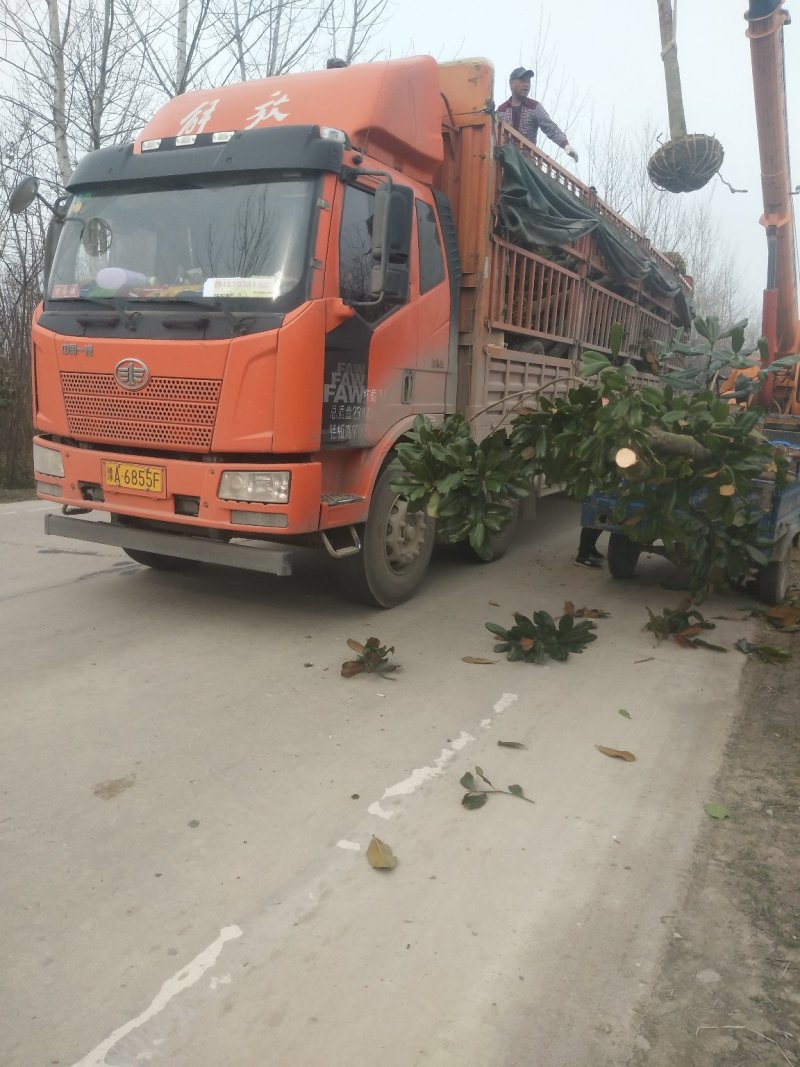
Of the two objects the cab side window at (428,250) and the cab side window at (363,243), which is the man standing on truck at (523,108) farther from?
the cab side window at (363,243)

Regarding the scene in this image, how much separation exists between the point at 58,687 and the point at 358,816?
1.81m

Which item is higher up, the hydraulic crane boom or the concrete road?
the hydraulic crane boom

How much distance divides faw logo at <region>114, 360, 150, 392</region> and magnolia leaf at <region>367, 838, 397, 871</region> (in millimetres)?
2784

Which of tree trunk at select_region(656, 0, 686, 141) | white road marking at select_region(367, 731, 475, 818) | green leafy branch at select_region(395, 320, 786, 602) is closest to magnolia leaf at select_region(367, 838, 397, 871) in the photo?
white road marking at select_region(367, 731, 475, 818)

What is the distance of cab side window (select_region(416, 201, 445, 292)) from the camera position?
17.3 ft

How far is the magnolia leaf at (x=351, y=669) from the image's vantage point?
4250 mm

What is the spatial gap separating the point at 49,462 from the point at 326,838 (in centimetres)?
324

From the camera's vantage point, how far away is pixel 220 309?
4.23 meters

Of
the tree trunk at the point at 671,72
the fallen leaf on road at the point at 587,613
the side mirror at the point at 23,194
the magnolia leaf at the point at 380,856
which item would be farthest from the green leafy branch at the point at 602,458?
the tree trunk at the point at 671,72

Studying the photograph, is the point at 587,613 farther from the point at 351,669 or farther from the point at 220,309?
the point at 220,309

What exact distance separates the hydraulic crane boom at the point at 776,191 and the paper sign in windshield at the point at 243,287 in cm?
486

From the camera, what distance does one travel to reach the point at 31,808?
294 cm

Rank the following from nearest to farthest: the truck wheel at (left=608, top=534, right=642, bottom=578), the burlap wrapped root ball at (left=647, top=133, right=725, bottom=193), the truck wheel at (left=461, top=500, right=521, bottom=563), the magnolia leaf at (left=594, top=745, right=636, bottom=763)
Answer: the magnolia leaf at (left=594, top=745, right=636, bottom=763) → the truck wheel at (left=608, top=534, right=642, bottom=578) → the truck wheel at (left=461, top=500, right=521, bottom=563) → the burlap wrapped root ball at (left=647, top=133, right=725, bottom=193)

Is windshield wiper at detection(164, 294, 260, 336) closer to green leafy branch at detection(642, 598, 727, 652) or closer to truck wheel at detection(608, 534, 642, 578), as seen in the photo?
green leafy branch at detection(642, 598, 727, 652)
